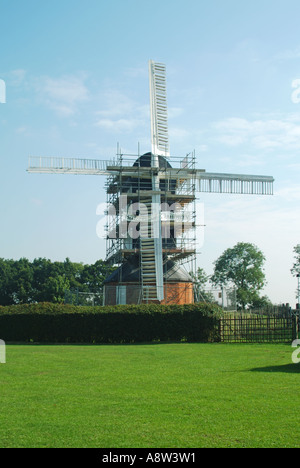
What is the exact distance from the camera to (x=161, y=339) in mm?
25172

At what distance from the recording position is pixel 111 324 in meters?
25.3

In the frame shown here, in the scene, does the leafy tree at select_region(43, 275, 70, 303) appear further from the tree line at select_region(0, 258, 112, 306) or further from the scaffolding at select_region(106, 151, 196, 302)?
the scaffolding at select_region(106, 151, 196, 302)

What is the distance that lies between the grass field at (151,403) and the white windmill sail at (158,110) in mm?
23926

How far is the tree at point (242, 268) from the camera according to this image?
6962cm

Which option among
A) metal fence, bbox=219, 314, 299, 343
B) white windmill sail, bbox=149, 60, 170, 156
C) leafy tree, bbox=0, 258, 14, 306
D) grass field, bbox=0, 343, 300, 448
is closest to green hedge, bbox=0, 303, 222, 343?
metal fence, bbox=219, 314, 299, 343

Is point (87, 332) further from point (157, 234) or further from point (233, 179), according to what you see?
point (233, 179)

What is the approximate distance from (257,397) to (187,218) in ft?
89.8

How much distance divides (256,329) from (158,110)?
21.1 meters

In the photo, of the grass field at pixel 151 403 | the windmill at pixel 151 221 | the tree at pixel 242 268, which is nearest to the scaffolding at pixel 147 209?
the windmill at pixel 151 221

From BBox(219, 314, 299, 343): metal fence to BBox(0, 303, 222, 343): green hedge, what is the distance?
1.83 feet

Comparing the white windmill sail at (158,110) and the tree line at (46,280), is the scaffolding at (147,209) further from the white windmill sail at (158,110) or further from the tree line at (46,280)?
the tree line at (46,280)

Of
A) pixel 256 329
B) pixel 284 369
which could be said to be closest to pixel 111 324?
pixel 256 329

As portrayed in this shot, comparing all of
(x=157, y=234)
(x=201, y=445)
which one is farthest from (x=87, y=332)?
(x=201, y=445)

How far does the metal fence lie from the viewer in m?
23.1
